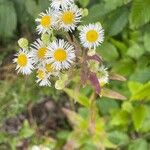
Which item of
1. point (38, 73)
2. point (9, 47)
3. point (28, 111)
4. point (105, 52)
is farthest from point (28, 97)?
point (38, 73)

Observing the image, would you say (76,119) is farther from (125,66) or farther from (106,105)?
(125,66)

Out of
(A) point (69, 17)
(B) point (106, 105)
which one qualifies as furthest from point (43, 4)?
(A) point (69, 17)

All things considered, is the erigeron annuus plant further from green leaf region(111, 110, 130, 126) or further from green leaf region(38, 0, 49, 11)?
green leaf region(111, 110, 130, 126)

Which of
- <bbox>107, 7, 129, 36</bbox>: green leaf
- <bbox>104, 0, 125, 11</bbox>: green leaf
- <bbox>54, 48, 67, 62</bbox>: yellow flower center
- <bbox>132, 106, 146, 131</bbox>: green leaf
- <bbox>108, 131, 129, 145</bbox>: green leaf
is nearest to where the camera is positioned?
<bbox>54, 48, 67, 62</bbox>: yellow flower center

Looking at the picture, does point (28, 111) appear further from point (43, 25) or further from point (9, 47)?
point (43, 25)

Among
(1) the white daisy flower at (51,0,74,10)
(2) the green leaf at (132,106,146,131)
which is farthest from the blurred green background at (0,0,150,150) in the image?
(1) the white daisy flower at (51,0,74,10)

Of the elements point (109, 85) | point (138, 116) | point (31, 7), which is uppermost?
point (31, 7)
